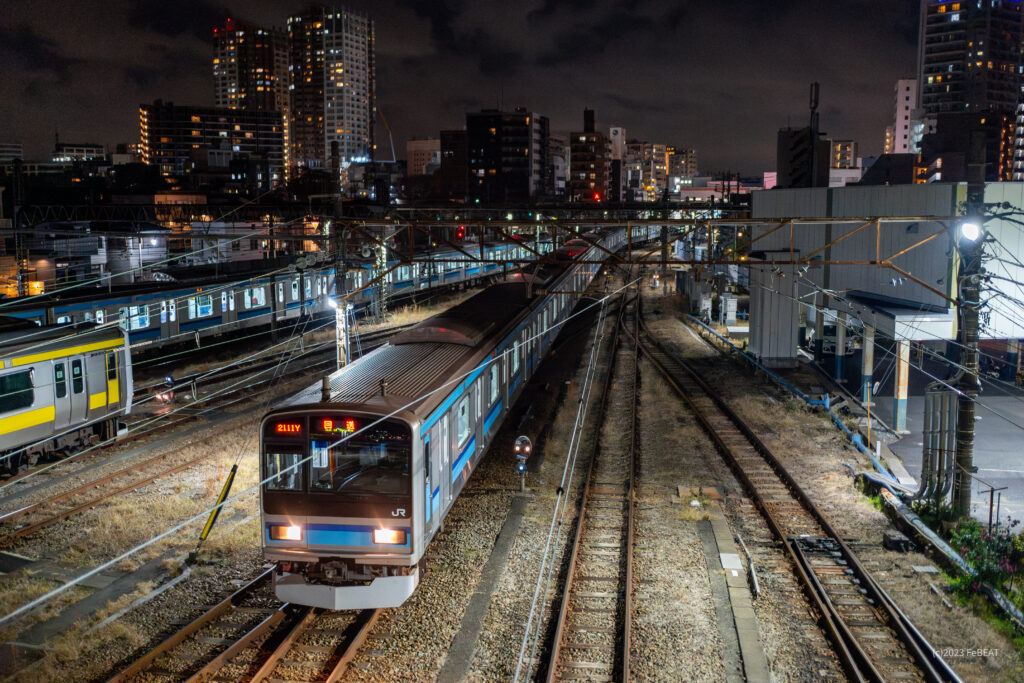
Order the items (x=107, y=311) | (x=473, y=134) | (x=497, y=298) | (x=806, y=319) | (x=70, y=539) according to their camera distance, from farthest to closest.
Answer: (x=473, y=134) < (x=806, y=319) < (x=107, y=311) < (x=497, y=298) < (x=70, y=539)

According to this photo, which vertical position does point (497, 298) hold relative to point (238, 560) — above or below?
above

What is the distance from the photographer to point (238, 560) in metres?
10.1

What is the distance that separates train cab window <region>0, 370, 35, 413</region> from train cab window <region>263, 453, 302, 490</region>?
23.5 ft

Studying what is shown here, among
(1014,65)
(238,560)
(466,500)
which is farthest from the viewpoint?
(1014,65)

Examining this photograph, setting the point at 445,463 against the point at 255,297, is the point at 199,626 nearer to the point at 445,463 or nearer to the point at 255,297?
the point at 445,463

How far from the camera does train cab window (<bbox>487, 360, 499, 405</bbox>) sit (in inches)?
511

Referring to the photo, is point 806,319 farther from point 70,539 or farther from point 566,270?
point 70,539

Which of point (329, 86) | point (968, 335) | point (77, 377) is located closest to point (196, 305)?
point (77, 377)

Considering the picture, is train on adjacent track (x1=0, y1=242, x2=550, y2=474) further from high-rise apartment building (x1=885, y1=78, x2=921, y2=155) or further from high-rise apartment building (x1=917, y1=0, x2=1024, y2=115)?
high-rise apartment building (x1=885, y1=78, x2=921, y2=155)

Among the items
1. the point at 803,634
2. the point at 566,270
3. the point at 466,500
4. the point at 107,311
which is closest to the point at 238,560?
the point at 466,500

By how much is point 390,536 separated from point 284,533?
1140 mm

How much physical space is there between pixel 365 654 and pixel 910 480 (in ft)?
35.2

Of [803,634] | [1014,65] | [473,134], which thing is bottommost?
[803,634]

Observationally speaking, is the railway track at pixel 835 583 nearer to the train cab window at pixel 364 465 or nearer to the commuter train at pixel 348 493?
the commuter train at pixel 348 493
